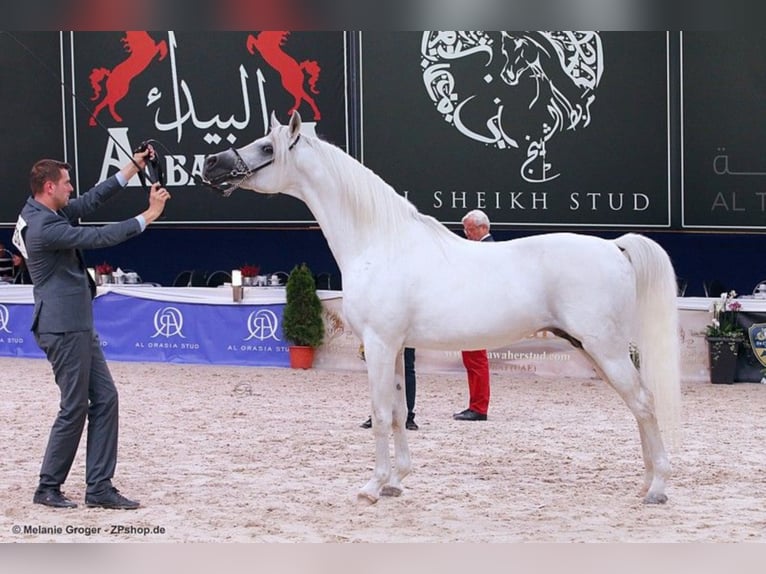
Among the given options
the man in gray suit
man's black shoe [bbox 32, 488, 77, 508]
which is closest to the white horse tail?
the man in gray suit

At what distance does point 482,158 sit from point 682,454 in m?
5.95

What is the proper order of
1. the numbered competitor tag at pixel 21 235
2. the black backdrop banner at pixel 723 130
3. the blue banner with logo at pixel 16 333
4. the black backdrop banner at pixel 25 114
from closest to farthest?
the numbered competitor tag at pixel 21 235 → the black backdrop banner at pixel 723 130 → the blue banner with logo at pixel 16 333 → the black backdrop banner at pixel 25 114

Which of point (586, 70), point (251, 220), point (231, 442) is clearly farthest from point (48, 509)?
point (586, 70)

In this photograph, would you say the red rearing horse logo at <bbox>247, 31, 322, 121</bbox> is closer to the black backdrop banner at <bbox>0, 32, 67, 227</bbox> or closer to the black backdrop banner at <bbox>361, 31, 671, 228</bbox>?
the black backdrop banner at <bbox>361, 31, 671, 228</bbox>

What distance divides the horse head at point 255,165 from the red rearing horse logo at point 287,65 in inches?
273

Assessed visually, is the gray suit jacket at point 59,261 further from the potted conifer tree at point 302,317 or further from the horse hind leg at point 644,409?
the potted conifer tree at point 302,317

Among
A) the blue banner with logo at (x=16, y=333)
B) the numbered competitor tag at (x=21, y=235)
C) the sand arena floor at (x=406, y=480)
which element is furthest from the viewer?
the blue banner with logo at (x=16, y=333)

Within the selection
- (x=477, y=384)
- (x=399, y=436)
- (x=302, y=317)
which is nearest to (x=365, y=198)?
(x=399, y=436)

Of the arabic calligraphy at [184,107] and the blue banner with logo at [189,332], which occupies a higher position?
the arabic calligraphy at [184,107]

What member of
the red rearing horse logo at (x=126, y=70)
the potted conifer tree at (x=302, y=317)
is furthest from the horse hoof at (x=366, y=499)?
the red rearing horse logo at (x=126, y=70)

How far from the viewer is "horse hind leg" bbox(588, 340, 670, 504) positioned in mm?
5598

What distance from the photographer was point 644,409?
224 inches

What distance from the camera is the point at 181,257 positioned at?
14.7 meters

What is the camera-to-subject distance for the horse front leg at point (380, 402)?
18.6ft
